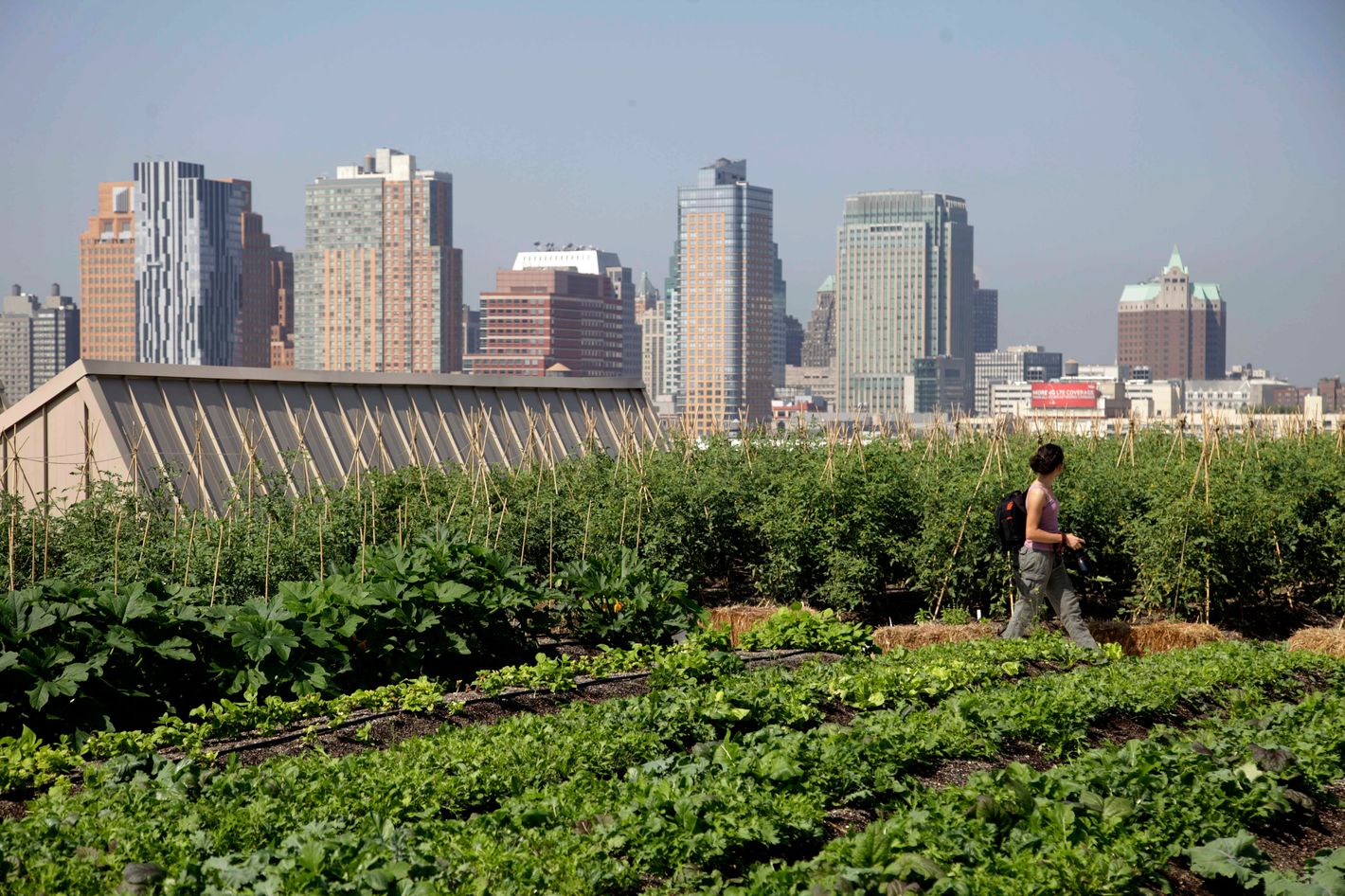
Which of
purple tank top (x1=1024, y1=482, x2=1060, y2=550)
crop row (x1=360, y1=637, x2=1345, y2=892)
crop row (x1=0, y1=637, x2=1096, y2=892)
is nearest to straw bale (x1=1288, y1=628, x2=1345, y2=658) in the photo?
purple tank top (x1=1024, y1=482, x2=1060, y2=550)

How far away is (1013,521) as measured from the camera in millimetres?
8805

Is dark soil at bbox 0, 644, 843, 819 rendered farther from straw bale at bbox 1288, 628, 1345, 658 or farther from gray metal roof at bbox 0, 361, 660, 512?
gray metal roof at bbox 0, 361, 660, 512

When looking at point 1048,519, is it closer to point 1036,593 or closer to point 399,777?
point 1036,593

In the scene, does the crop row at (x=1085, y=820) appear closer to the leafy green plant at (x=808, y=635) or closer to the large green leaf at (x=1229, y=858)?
the large green leaf at (x=1229, y=858)

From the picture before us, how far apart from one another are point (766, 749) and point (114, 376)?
10682mm

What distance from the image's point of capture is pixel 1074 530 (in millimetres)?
11062

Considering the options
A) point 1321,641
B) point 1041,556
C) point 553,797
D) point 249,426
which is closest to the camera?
point 553,797

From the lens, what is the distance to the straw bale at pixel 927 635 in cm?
898

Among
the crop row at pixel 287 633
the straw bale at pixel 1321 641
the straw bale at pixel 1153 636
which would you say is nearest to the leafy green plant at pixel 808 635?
the crop row at pixel 287 633

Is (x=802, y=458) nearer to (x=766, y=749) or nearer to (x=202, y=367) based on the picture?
(x=202, y=367)

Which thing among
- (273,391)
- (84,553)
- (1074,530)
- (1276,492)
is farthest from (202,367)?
(1276,492)

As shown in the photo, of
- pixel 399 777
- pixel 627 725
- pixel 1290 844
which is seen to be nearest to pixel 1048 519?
pixel 1290 844

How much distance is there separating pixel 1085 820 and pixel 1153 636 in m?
5.49

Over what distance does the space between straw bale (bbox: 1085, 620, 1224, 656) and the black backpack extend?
3.94 ft
